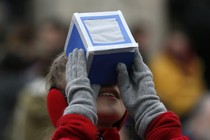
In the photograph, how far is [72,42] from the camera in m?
4.61

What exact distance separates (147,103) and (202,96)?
4.53m

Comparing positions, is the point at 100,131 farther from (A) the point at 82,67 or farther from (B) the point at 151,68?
(B) the point at 151,68

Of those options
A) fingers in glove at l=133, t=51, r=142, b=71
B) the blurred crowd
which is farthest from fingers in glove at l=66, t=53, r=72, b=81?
the blurred crowd

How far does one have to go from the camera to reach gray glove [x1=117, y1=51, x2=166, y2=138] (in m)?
4.52

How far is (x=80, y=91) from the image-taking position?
14.6 feet

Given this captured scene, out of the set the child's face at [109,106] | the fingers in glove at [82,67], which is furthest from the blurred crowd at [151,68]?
the fingers in glove at [82,67]

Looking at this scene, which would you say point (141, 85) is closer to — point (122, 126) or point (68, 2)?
point (122, 126)

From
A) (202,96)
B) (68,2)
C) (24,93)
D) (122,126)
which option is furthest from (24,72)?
(122,126)

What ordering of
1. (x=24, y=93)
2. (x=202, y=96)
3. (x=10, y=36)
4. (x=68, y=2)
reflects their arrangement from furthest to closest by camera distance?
(x=68, y=2)
(x=10, y=36)
(x=202, y=96)
(x=24, y=93)

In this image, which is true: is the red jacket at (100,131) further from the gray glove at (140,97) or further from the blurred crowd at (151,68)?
the blurred crowd at (151,68)

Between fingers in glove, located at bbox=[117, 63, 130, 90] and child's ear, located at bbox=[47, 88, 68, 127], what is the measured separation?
287 mm

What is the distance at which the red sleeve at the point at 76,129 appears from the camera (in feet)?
14.4

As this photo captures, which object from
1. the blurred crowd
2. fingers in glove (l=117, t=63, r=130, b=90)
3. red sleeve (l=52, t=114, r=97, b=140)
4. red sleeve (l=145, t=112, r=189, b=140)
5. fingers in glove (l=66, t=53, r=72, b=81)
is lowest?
the blurred crowd

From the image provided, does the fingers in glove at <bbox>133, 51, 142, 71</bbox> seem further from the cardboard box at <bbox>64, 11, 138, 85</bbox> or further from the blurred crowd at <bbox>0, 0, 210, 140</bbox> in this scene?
the blurred crowd at <bbox>0, 0, 210, 140</bbox>
